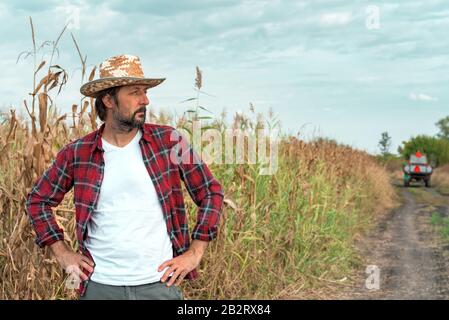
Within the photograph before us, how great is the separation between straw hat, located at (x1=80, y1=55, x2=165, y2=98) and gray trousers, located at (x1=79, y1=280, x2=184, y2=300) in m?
0.94

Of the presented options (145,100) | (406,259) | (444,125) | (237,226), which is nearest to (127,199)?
(145,100)

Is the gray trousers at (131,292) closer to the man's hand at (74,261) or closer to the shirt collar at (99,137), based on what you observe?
the man's hand at (74,261)

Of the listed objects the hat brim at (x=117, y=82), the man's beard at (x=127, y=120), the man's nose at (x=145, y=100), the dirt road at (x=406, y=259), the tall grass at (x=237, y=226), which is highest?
the hat brim at (x=117, y=82)

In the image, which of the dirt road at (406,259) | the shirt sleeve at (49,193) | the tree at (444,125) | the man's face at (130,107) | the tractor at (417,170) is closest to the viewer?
the man's face at (130,107)

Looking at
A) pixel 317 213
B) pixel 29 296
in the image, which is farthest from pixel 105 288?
pixel 317 213

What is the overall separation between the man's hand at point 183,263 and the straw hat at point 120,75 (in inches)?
31.8

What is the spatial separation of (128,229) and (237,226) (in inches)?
134

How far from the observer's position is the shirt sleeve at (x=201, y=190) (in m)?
3.13

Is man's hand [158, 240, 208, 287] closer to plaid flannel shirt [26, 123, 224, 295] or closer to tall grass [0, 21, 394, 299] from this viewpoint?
plaid flannel shirt [26, 123, 224, 295]

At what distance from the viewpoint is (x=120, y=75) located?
3.16 metres

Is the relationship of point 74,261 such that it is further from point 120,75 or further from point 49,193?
point 120,75

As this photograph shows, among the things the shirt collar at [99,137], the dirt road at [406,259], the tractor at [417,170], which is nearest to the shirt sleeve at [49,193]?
the shirt collar at [99,137]

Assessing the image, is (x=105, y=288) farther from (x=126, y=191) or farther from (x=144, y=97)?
(x=144, y=97)

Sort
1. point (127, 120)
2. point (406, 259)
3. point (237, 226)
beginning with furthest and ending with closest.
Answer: point (406, 259)
point (237, 226)
point (127, 120)
